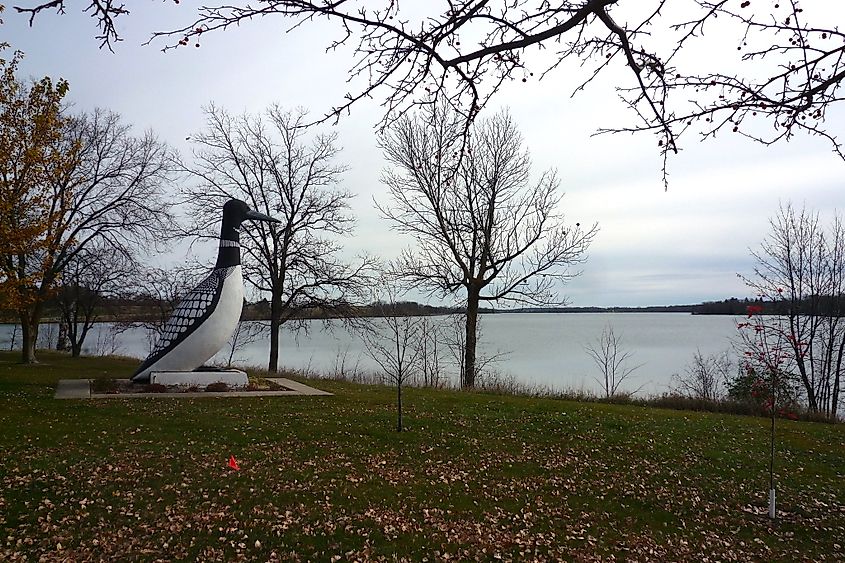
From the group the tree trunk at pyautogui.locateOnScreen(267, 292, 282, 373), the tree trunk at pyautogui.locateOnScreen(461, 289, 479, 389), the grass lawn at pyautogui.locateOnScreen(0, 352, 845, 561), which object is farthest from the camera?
the tree trunk at pyautogui.locateOnScreen(267, 292, 282, 373)

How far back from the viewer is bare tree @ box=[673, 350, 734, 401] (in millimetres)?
18469

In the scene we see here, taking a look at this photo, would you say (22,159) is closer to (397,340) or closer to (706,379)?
(397,340)

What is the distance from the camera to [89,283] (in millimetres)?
26922

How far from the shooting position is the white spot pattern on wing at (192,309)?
1357 cm

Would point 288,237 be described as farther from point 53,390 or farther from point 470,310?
point 53,390

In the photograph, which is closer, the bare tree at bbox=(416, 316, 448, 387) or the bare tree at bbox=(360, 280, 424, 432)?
the bare tree at bbox=(360, 280, 424, 432)

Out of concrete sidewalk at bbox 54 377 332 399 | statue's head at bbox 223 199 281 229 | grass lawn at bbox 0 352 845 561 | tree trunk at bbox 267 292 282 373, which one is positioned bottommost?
grass lawn at bbox 0 352 845 561

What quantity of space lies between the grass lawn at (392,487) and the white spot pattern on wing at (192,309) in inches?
107

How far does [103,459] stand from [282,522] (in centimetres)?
319

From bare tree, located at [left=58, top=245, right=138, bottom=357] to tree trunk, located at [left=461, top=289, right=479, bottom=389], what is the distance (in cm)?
1326

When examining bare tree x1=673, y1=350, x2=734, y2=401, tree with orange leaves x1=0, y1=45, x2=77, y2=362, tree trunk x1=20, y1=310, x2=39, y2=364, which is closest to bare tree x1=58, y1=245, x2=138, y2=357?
tree trunk x1=20, y1=310, x2=39, y2=364

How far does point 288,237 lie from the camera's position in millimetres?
22656

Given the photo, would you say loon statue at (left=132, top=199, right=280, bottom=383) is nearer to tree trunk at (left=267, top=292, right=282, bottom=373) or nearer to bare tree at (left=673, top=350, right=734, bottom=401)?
tree trunk at (left=267, top=292, right=282, bottom=373)

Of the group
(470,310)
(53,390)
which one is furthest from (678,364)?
(53,390)
